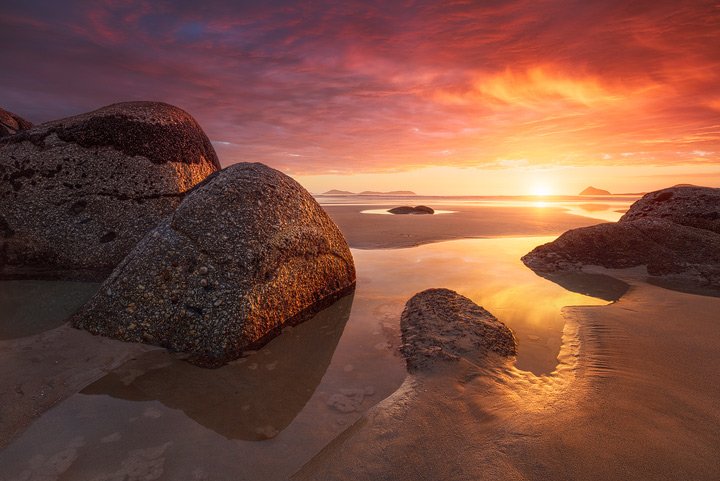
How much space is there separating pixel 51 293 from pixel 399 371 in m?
4.70

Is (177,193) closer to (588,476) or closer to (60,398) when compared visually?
(60,398)

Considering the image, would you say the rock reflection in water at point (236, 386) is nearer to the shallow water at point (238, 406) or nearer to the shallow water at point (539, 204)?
the shallow water at point (238, 406)

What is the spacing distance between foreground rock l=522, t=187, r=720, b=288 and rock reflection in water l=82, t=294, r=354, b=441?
5.80 metres

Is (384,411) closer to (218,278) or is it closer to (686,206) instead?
(218,278)

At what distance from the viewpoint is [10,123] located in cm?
832

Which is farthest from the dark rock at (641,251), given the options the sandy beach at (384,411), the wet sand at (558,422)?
the wet sand at (558,422)

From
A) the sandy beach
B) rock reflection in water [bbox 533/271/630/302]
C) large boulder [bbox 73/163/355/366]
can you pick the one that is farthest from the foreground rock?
large boulder [bbox 73/163/355/366]

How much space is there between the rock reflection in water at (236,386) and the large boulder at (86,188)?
281 centimetres

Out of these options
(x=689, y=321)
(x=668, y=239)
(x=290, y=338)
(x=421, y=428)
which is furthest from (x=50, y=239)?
(x=668, y=239)

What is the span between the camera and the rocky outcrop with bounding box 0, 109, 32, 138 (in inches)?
305

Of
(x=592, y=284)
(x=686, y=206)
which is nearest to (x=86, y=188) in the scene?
(x=592, y=284)

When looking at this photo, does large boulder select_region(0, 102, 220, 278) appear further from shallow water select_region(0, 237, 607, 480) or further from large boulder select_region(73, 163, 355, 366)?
shallow water select_region(0, 237, 607, 480)

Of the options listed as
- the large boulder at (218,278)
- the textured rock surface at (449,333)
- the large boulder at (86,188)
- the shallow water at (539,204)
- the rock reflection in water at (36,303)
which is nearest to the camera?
the textured rock surface at (449,333)

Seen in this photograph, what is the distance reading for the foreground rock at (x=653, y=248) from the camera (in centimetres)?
645
